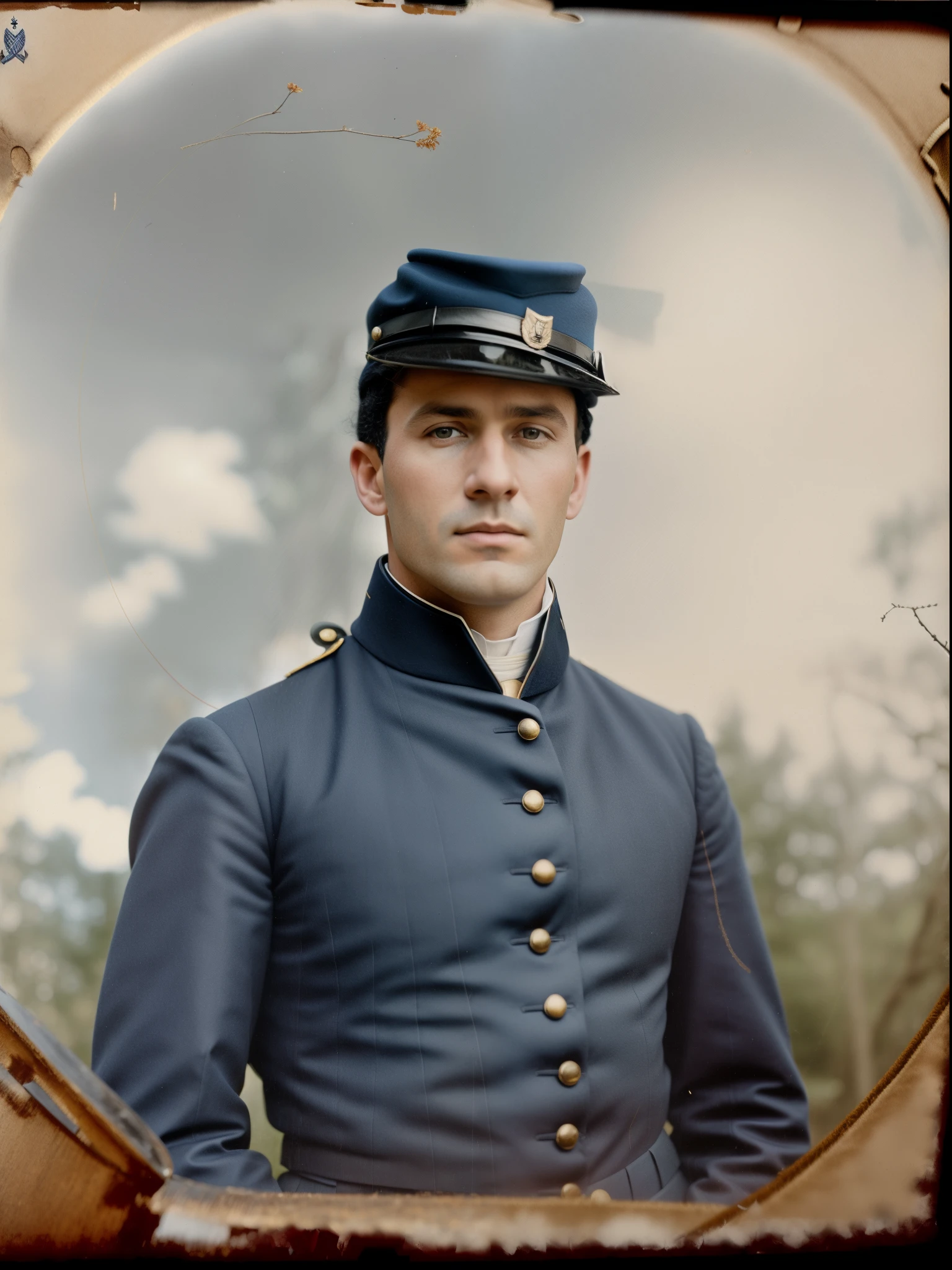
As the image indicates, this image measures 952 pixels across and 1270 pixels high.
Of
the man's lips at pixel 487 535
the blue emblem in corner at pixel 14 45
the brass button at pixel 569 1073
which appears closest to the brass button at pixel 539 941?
the brass button at pixel 569 1073

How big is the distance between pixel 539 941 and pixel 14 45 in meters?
1.39

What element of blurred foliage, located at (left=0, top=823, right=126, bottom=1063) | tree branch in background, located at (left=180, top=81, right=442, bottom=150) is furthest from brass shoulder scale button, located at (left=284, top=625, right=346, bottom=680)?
tree branch in background, located at (left=180, top=81, right=442, bottom=150)

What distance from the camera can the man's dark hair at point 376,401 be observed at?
139 cm

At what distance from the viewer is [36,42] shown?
1.42 m

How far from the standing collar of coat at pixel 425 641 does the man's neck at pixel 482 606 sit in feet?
0.05

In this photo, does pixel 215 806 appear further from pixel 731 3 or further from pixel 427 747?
pixel 731 3

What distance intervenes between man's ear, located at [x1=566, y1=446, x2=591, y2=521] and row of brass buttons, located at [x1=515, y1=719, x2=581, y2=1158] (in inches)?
16.2

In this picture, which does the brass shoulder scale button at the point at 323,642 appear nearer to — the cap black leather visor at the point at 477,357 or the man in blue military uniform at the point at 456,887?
the man in blue military uniform at the point at 456,887

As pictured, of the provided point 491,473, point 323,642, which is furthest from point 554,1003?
point 491,473

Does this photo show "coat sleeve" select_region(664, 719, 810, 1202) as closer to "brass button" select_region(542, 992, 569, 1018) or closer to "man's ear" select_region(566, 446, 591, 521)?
"brass button" select_region(542, 992, 569, 1018)

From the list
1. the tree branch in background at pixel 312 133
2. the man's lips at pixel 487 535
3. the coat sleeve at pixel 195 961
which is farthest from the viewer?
the tree branch in background at pixel 312 133

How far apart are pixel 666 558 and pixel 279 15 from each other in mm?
939

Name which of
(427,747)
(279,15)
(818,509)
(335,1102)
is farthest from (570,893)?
(279,15)

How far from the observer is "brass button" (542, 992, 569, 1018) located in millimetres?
1289
